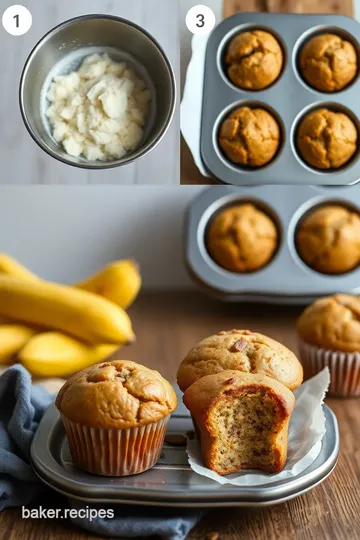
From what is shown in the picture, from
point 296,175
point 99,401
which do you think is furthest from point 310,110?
point 99,401

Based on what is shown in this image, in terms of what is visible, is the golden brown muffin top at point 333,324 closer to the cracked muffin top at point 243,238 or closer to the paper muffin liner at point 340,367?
the paper muffin liner at point 340,367

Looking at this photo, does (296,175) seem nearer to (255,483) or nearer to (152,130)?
(152,130)

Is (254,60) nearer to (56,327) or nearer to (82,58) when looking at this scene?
(82,58)

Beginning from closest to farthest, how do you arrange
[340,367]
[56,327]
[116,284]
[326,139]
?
[326,139], [340,367], [56,327], [116,284]

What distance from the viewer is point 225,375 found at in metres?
0.89

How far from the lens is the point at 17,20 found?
3.26ft

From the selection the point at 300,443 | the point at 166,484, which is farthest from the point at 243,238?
the point at 166,484

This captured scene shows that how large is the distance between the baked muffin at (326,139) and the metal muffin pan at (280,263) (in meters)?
0.33

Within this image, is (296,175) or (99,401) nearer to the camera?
(99,401)

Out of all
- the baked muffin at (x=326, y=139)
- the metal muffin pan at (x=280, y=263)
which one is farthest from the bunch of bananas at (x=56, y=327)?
the baked muffin at (x=326, y=139)

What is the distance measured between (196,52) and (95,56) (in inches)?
5.5

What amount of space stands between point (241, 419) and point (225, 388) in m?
0.05

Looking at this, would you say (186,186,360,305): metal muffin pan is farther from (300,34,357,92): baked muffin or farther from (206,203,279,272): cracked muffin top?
(300,34,357,92): baked muffin

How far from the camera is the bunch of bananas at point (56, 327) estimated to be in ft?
4.07
